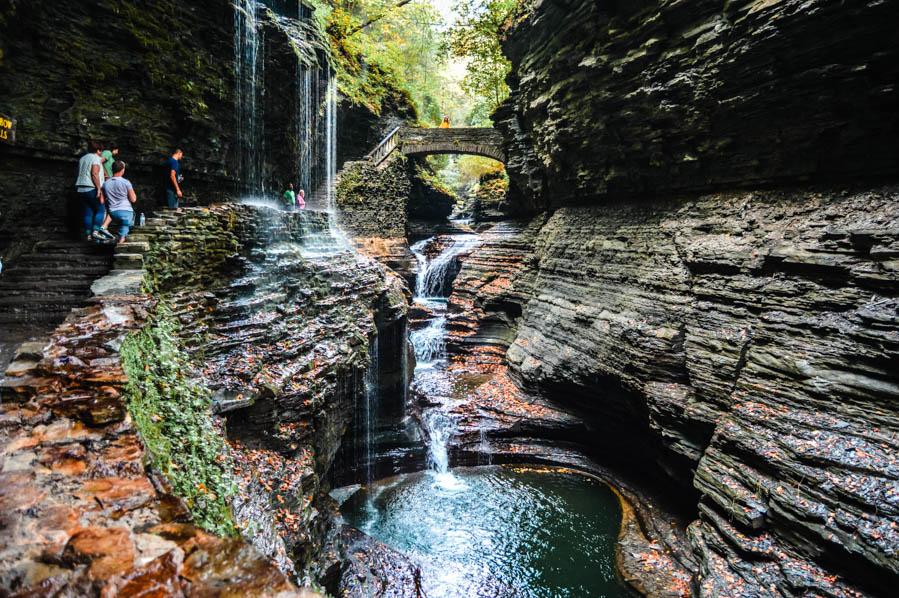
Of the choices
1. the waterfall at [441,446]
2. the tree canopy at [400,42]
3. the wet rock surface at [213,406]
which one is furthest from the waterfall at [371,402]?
the tree canopy at [400,42]

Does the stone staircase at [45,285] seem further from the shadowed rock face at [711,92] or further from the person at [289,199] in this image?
the shadowed rock face at [711,92]

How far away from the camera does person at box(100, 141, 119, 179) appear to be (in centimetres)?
804

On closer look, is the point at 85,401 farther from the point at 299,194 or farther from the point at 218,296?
the point at 299,194

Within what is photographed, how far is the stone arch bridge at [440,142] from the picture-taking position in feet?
74.9

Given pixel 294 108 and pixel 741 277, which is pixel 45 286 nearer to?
pixel 294 108

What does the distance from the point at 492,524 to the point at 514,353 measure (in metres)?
6.35

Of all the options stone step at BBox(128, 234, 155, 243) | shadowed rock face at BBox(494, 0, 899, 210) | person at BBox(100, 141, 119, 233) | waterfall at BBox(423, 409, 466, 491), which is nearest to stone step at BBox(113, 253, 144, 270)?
stone step at BBox(128, 234, 155, 243)

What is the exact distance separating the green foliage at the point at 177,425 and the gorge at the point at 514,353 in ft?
0.17

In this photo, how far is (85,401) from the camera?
12.0 feet

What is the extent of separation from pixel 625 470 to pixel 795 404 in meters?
5.16

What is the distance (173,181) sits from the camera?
29.7ft

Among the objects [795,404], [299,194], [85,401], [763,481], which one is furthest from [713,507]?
[299,194]

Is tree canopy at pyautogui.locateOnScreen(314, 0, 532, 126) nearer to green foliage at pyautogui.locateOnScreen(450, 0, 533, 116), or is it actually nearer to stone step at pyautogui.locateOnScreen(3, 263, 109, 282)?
green foliage at pyautogui.locateOnScreen(450, 0, 533, 116)

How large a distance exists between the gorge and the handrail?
9.38 m
